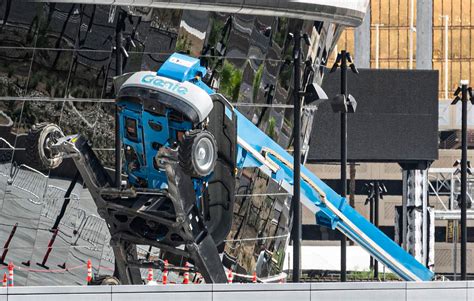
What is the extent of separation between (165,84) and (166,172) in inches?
60.3

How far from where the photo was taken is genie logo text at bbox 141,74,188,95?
3050cm

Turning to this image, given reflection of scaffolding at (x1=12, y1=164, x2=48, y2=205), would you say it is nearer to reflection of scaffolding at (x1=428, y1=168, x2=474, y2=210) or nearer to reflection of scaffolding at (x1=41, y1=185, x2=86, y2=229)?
reflection of scaffolding at (x1=41, y1=185, x2=86, y2=229)

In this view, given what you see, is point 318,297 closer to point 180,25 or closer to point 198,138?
point 198,138

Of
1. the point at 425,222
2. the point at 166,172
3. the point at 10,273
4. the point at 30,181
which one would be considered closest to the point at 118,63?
the point at 30,181

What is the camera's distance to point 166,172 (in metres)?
30.3

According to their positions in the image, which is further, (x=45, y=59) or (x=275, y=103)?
(x=275, y=103)

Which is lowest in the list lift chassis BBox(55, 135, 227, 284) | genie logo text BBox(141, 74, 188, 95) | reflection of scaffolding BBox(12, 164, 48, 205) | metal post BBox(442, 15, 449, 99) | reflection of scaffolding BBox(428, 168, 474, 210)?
lift chassis BBox(55, 135, 227, 284)

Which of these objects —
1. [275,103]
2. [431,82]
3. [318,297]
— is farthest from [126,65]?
[431,82]

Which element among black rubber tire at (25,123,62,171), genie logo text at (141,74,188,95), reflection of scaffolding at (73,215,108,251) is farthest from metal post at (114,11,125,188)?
genie logo text at (141,74,188,95)

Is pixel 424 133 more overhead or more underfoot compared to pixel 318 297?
more overhead

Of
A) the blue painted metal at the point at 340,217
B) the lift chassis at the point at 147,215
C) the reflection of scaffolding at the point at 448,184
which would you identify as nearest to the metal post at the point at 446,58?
the reflection of scaffolding at the point at 448,184

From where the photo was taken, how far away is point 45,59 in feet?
124

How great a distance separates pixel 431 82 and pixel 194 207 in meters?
29.5

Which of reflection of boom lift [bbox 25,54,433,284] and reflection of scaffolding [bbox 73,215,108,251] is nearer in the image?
reflection of boom lift [bbox 25,54,433,284]
